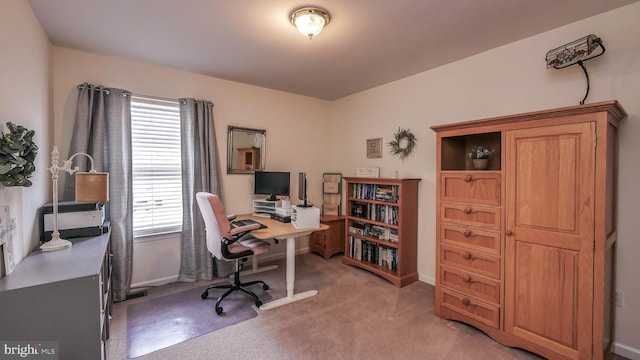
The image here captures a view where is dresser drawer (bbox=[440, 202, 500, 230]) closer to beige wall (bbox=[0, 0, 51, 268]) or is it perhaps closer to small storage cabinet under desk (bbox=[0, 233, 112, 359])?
small storage cabinet under desk (bbox=[0, 233, 112, 359])

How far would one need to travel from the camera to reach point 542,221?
197 cm

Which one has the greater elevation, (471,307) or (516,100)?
(516,100)

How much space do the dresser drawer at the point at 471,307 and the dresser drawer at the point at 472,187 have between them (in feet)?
2.78

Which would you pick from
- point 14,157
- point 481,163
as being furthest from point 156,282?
point 481,163

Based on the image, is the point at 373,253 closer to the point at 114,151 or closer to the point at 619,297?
the point at 619,297

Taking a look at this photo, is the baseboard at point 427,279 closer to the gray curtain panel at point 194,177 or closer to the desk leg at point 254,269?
the desk leg at point 254,269

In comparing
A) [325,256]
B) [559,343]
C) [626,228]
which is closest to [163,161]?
[325,256]

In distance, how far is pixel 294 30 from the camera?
7.68ft

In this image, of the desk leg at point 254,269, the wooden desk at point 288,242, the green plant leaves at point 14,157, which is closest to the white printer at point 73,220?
the green plant leaves at point 14,157

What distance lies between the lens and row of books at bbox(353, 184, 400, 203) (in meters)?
3.41

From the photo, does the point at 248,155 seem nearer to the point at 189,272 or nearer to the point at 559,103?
the point at 189,272

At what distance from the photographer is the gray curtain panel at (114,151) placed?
270 cm

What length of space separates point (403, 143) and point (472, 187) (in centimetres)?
135

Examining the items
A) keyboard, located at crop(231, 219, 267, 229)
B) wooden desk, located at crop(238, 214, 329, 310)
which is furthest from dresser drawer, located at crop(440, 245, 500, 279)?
keyboard, located at crop(231, 219, 267, 229)
